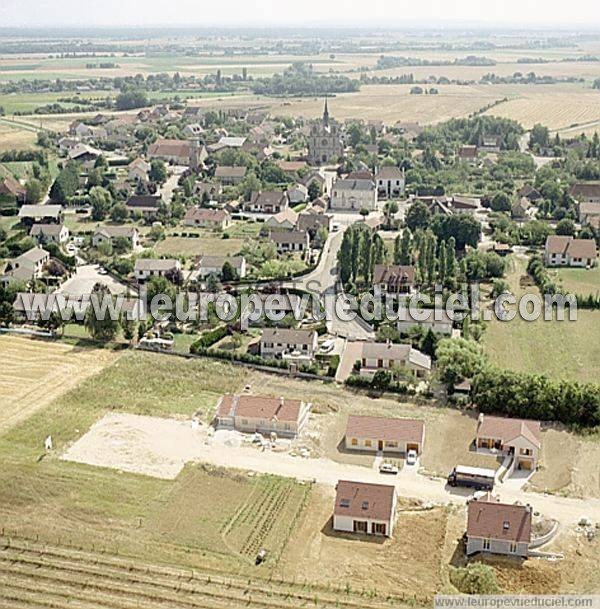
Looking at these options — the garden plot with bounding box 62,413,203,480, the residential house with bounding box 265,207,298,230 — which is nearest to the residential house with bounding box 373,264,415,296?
the residential house with bounding box 265,207,298,230

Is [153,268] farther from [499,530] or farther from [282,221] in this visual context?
[499,530]

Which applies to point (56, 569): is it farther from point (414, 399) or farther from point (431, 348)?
point (431, 348)

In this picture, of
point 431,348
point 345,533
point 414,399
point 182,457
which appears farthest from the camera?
point 431,348

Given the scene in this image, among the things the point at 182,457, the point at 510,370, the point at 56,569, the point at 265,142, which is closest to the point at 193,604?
the point at 56,569

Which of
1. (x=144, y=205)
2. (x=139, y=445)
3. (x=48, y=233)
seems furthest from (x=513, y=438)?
(x=144, y=205)

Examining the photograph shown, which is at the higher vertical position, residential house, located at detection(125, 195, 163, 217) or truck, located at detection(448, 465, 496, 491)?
residential house, located at detection(125, 195, 163, 217)

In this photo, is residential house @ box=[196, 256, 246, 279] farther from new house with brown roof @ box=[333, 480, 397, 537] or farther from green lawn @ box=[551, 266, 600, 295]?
new house with brown roof @ box=[333, 480, 397, 537]
